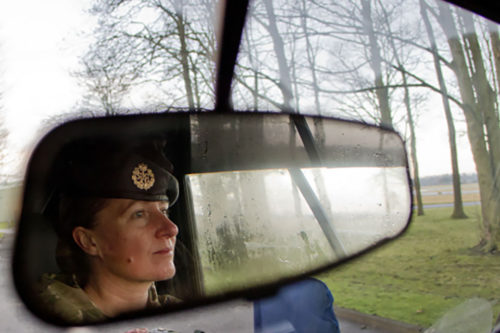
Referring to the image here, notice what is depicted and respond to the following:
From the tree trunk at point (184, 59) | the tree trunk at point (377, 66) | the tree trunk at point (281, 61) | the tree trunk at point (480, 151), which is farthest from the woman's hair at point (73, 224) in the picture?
the tree trunk at point (480, 151)

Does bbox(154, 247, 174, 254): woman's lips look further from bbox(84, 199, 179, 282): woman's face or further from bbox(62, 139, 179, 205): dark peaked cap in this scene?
bbox(62, 139, 179, 205): dark peaked cap

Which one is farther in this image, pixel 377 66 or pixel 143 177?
pixel 377 66

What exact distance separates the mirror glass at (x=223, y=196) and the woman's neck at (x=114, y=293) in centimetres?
1

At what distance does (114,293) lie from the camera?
1241 millimetres

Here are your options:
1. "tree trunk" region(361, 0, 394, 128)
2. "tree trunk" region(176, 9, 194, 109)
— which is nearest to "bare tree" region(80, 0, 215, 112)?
"tree trunk" region(176, 9, 194, 109)

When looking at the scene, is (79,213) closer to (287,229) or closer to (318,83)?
(287,229)

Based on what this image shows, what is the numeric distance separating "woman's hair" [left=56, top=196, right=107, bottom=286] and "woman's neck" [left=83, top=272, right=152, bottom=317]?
52 millimetres

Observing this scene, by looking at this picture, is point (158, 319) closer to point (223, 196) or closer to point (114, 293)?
point (114, 293)

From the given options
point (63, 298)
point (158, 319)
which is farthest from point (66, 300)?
point (158, 319)

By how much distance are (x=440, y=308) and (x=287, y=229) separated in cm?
167

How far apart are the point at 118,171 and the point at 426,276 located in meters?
2.39

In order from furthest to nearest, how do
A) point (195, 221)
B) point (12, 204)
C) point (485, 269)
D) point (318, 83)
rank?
1. point (485, 269)
2. point (318, 83)
3. point (195, 221)
4. point (12, 204)

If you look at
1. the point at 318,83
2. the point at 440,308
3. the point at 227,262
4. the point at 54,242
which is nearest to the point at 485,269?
the point at 440,308

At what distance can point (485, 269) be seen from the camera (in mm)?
2574
